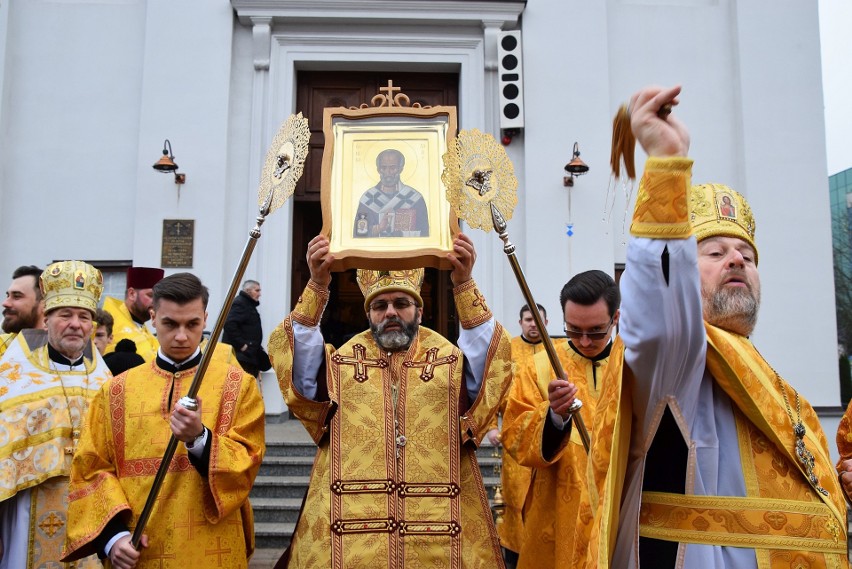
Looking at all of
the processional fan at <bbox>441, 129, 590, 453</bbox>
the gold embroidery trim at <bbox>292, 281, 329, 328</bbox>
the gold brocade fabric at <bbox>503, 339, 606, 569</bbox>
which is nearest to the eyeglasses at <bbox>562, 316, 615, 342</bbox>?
the gold brocade fabric at <bbox>503, 339, 606, 569</bbox>

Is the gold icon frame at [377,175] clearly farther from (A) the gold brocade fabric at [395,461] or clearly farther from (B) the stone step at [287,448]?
(B) the stone step at [287,448]

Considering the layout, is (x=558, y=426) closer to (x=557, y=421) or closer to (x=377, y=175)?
(x=557, y=421)

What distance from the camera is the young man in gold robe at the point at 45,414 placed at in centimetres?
363

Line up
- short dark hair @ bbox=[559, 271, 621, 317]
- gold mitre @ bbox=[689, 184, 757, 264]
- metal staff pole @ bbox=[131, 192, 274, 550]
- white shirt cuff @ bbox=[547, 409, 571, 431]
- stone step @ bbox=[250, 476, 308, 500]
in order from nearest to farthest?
gold mitre @ bbox=[689, 184, 757, 264]
metal staff pole @ bbox=[131, 192, 274, 550]
white shirt cuff @ bbox=[547, 409, 571, 431]
short dark hair @ bbox=[559, 271, 621, 317]
stone step @ bbox=[250, 476, 308, 500]

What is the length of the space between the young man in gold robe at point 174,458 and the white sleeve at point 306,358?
0.34 m

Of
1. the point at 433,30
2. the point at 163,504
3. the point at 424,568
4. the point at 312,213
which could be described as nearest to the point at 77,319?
the point at 163,504

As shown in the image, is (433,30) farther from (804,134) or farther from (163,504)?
(163,504)

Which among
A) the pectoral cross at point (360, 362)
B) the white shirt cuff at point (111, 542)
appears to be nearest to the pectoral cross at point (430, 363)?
the pectoral cross at point (360, 362)

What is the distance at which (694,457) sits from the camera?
190cm

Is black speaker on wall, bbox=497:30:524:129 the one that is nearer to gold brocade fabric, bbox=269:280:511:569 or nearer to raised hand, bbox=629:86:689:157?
gold brocade fabric, bbox=269:280:511:569

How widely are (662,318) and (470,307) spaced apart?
5.07 feet

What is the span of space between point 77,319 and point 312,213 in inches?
242

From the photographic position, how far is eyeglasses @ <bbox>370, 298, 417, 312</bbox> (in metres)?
3.29

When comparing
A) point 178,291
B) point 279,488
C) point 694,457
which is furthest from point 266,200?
point 279,488
